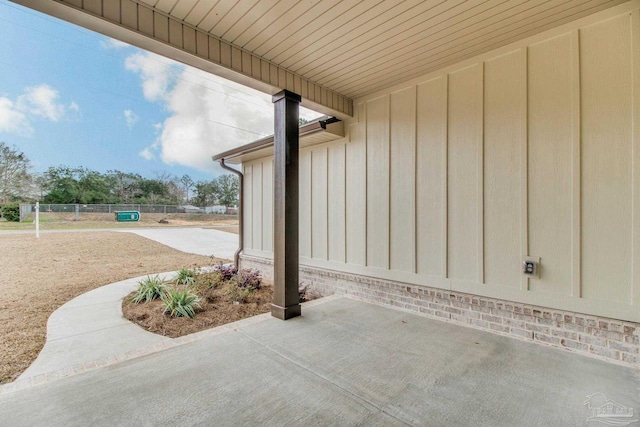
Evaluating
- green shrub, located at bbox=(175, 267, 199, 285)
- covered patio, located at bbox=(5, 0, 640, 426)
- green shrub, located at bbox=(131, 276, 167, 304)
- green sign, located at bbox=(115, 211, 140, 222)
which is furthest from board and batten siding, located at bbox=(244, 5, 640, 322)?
green sign, located at bbox=(115, 211, 140, 222)

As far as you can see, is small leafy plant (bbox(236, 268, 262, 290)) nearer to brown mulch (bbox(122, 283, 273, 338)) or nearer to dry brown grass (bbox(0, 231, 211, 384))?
brown mulch (bbox(122, 283, 273, 338))

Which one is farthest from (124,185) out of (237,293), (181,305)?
(181,305)

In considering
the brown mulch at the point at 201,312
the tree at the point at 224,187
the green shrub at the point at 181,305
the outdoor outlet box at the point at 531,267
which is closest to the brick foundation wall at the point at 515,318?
the outdoor outlet box at the point at 531,267

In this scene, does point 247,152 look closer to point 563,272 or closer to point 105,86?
point 563,272

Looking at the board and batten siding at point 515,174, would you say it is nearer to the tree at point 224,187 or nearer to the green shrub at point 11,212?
the green shrub at point 11,212

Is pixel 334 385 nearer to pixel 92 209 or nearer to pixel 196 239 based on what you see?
pixel 92 209

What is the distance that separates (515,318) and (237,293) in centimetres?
404

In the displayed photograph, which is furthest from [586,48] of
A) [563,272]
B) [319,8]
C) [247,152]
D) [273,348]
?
[247,152]

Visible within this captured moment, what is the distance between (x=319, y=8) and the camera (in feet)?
7.60

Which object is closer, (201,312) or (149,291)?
(201,312)

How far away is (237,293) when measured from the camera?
15.6 ft

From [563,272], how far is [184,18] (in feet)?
14.0

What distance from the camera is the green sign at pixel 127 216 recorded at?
789cm

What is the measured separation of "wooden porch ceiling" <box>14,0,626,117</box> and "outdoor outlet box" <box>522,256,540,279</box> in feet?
7.43
